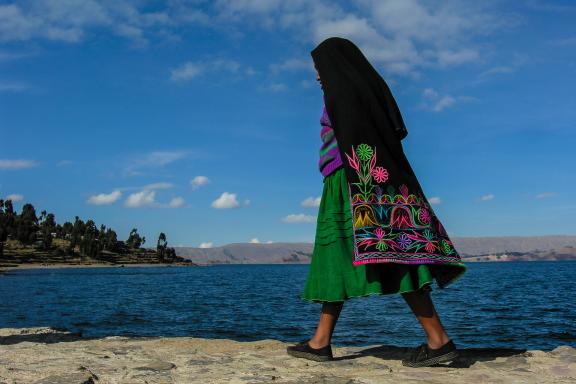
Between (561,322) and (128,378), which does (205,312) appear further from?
(128,378)

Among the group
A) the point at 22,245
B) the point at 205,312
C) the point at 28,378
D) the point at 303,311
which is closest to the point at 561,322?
the point at 303,311

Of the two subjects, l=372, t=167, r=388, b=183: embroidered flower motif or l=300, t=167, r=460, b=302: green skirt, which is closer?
l=300, t=167, r=460, b=302: green skirt

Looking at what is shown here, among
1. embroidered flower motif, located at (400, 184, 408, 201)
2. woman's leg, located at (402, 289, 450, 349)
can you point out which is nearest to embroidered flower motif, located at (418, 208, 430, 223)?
embroidered flower motif, located at (400, 184, 408, 201)

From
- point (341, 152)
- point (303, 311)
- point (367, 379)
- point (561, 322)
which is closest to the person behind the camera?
point (367, 379)

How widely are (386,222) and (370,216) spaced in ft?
0.48

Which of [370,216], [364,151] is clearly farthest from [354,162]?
[370,216]

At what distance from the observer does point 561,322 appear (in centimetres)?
2269

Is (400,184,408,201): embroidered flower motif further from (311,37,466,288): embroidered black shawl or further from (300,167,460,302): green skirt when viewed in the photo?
(300,167,460,302): green skirt

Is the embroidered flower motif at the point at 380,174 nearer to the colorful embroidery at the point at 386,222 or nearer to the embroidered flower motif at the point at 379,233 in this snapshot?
the colorful embroidery at the point at 386,222

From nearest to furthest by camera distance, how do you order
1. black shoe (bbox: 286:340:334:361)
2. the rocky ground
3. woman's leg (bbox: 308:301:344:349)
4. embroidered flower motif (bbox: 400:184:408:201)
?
the rocky ground
embroidered flower motif (bbox: 400:184:408:201)
woman's leg (bbox: 308:301:344:349)
black shoe (bbox: 286:340:334:361)

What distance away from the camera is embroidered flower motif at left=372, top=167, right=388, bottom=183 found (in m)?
4.45

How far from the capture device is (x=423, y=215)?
14.8ft

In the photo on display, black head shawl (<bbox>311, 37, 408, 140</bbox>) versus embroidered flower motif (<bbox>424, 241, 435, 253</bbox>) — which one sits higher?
black head shawl (<bbox>311, 37, 408, 140</bbox>)

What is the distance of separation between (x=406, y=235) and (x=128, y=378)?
8.62 ft
